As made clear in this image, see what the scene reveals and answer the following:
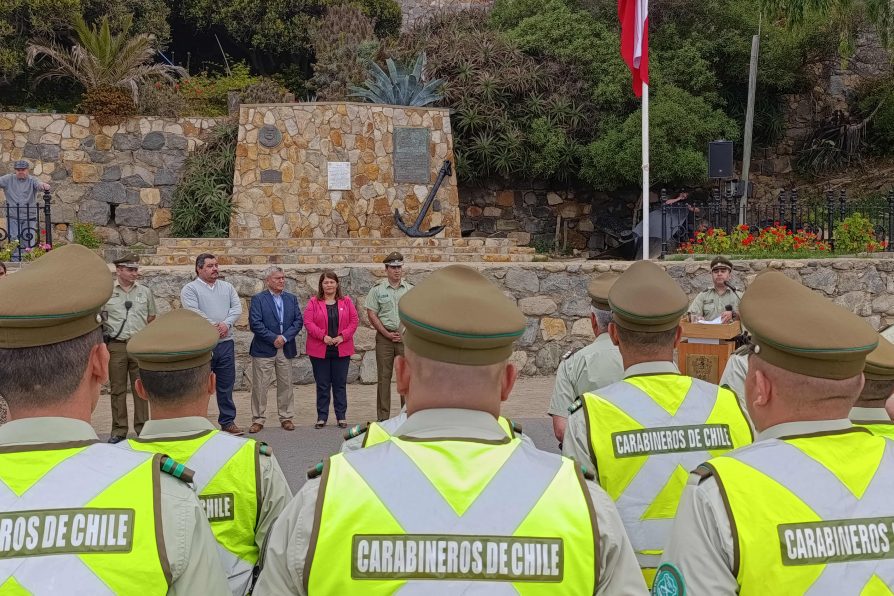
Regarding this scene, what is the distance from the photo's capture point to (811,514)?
2047 mm

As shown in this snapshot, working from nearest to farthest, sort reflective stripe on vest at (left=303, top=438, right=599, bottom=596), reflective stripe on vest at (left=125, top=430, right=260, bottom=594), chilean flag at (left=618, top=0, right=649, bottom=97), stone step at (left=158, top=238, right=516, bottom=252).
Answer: reflective stripe on vest at (left=303, top=438, right=599, bottom=596) < reflective stripe on vest at (left=125, top=430, right=260, bottom=594) < chilean flag at (left=618, top=0, right=649, bottom=97) < stone step at (left=158, top=238, right=516, bottom=252)

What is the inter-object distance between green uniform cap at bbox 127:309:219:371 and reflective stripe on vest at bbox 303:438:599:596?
146 centimetres

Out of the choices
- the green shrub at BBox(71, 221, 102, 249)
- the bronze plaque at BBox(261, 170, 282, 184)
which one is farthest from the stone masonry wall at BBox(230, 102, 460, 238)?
the green shrub at BBox(71, 221, 102, 249)

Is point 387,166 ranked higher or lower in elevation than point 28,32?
lower

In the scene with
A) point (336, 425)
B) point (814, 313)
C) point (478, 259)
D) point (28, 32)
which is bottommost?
point (336, 425)

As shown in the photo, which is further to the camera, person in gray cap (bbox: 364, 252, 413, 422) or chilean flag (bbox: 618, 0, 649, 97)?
chilean flag (bbox: 618, 0, 649, 97)

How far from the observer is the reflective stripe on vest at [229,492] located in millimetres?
2887

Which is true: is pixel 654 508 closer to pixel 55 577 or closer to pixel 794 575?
pixel 794 575

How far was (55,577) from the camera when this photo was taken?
5.90 feet

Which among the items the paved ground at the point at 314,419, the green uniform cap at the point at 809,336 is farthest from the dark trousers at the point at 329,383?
the green uniform cap at the point at 809,336

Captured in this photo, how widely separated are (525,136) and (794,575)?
68.0 feet

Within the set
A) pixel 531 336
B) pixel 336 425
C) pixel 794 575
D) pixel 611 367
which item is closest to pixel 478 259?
pixel 531 336

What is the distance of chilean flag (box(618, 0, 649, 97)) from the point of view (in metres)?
12.0

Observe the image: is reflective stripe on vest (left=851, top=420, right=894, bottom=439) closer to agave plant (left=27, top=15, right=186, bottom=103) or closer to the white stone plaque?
the white stone plaque
